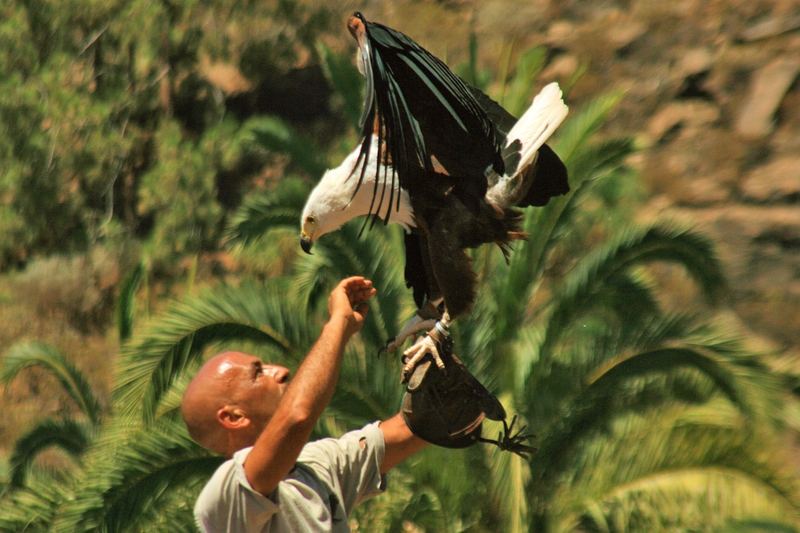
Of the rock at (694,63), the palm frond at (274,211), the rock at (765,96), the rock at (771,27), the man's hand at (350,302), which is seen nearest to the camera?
the man's hand at (350,302)

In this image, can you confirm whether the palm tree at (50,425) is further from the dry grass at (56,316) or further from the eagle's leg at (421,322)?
the eagle's leg at (421,322)

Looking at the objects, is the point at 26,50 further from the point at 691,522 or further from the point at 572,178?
the point at 691,522

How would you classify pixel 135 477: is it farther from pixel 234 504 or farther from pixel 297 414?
pixel 297 414

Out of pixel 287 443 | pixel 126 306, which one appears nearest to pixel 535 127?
pixel 287 443

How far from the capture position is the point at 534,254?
835 cm

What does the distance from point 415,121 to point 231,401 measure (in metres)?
1.16

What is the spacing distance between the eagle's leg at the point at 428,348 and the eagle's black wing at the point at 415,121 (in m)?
0.31

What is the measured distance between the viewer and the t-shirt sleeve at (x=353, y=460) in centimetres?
399

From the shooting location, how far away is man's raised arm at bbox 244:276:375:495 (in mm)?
3500

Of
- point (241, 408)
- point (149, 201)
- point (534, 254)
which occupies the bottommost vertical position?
point (241, 408)

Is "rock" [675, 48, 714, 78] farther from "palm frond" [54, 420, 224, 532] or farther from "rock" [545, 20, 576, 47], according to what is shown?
"palm frond" [54, 420, 224, 532]

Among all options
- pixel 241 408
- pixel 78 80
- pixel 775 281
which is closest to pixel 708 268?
pixel 241 408

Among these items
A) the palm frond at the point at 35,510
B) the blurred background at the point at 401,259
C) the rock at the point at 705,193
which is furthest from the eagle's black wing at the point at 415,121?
the rock at the point at 705,193

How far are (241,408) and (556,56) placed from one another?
16.1 m
